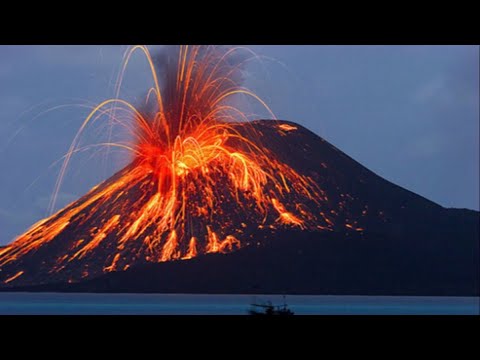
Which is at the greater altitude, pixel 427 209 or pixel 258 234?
pixel 427 209

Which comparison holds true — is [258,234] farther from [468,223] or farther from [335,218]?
[468,223]
